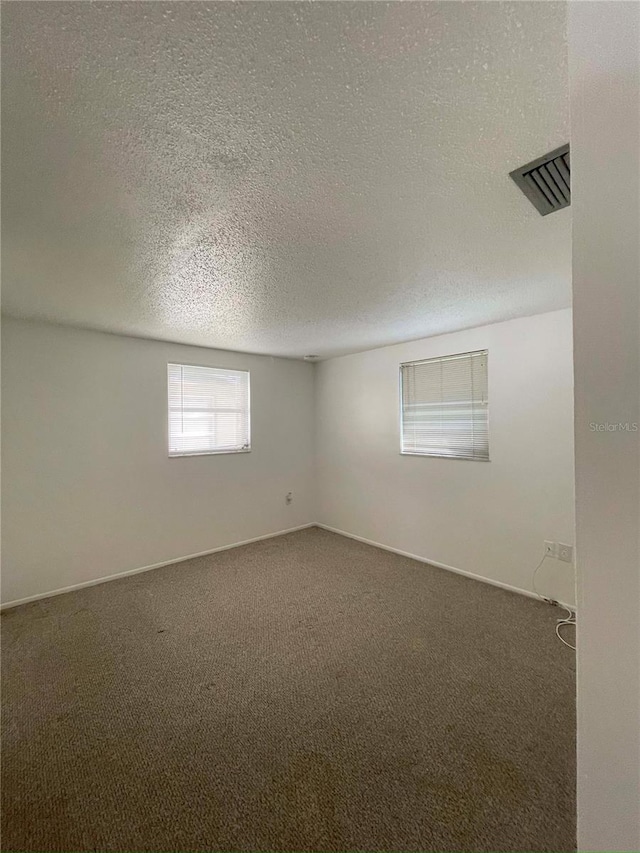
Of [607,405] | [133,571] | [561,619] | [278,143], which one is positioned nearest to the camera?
[607,405]

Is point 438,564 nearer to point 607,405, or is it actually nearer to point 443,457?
point 443,457

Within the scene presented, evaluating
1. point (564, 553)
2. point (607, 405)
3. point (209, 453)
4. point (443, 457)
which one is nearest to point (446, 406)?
point (443, 457)

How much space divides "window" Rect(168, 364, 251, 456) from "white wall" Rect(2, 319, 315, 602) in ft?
0.34

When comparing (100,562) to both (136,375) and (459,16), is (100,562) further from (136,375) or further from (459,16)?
(459,16)

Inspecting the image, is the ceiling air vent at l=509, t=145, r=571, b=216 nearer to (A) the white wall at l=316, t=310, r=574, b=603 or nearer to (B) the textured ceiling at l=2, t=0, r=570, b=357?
(B) the textured ceiling at l=2, t=0, r=570, b=357

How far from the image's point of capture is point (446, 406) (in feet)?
11.1

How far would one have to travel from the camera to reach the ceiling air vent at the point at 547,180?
1.08 m

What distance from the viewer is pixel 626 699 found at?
1.84 ft

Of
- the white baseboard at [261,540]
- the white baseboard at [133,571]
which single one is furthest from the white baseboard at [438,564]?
the white baseboard at [133,571]

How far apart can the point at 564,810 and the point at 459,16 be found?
2.40 m

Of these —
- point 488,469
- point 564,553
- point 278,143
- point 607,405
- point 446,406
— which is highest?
point 278,143

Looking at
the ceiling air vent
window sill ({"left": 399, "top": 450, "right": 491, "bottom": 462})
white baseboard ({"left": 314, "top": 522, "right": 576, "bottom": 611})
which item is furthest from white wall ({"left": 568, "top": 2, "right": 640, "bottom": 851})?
window sill ({"left": 399, "top": 450, "right": 491, "bottom": 462})

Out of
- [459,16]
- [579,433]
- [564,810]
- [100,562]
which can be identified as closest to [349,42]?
[459,16]

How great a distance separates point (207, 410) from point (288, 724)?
118 inches
